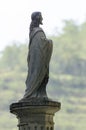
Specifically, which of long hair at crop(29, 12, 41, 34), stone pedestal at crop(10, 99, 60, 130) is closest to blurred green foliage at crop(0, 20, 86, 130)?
long hair at crop(29, 12, 41, 34)

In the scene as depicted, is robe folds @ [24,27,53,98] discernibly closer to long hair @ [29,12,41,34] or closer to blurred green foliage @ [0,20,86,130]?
long hair @ [29,12,41,34]

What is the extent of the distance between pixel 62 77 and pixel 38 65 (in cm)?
9297

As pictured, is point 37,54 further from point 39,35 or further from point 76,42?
point 76,42

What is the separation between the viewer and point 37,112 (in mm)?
14039

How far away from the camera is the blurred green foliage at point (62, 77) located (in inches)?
3632

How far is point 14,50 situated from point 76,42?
9060 millimetres

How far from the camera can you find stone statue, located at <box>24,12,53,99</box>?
1428 centimetres

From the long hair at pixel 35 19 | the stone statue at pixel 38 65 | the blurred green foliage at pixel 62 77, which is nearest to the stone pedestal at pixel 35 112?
the stone statue at pixel 38 65

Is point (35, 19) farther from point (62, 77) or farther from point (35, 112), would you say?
point (62, 77)

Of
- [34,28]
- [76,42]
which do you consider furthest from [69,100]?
[34,28]

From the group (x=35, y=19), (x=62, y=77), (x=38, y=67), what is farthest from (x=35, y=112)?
(x=62, y=77)

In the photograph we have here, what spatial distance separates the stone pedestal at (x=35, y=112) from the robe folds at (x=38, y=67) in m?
0.26

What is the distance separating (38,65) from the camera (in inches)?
564

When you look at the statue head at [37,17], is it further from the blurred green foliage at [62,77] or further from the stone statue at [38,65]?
the blurred green foliage at [62,77]
